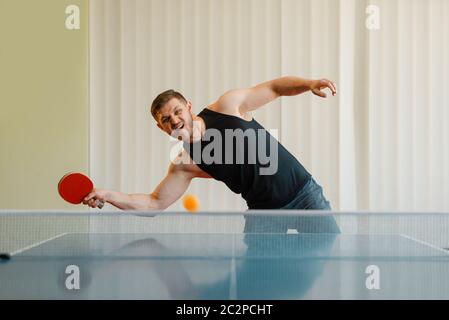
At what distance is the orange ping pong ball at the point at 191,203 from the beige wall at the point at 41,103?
2.95 feet

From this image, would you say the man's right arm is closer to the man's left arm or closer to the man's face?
the man's face

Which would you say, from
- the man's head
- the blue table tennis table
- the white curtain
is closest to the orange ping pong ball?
the white curtain

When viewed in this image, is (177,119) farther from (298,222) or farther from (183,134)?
(298,222)

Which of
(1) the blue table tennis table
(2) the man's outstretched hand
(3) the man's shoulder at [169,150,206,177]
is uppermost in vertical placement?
(2) the man's outstretched hand

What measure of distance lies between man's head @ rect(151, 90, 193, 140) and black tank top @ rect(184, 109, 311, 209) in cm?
10

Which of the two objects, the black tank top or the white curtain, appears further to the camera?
the white curtain

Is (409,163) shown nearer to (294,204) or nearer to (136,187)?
(294,204)

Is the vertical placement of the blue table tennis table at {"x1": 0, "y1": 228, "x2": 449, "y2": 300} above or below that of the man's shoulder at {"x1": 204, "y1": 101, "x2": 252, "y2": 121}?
below

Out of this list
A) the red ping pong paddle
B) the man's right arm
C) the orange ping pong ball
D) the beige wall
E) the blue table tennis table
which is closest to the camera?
the blue table tennis table

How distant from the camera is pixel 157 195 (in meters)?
3.94

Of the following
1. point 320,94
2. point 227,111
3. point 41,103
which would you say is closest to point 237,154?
point 227,111

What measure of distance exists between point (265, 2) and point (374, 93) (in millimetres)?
1219

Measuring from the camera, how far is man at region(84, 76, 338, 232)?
3918mm

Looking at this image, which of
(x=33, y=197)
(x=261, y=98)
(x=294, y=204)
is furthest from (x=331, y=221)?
(x=33, y=197)
